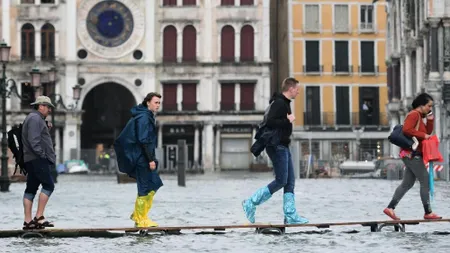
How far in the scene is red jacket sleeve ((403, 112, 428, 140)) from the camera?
16156 millimetres

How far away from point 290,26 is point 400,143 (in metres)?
61.2

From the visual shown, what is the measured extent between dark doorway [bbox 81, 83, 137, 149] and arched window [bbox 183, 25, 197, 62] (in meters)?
4.60

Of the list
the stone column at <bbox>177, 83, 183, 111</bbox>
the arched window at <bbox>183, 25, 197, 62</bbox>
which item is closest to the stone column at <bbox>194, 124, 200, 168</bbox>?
the stone column at <bbox>177, 83, 183, 111</bbox>

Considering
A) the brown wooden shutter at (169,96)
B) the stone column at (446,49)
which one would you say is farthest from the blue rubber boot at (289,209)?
the brown wooden shutter at (169,96)

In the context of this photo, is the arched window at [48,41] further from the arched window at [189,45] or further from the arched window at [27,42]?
the arched window at [189,45]

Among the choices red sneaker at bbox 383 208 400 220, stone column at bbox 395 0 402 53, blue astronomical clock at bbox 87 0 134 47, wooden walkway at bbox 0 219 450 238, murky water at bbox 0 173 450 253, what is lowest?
murky water at bbox 0 173 450 253

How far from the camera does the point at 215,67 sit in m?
76.0

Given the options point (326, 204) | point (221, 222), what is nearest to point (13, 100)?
point (326, 204)

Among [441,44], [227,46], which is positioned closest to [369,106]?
[227,46]

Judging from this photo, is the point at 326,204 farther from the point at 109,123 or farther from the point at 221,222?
the point at 109,123

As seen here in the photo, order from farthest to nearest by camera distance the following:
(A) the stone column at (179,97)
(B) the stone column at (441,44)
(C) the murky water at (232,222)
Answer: (A) the stone column at (179,97), (B) the stone column at (441,44), (C) the murky water at (232,222)

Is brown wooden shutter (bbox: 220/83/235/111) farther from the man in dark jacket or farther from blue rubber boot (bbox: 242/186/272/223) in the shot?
the man in dark jacket

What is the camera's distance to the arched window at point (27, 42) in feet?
246

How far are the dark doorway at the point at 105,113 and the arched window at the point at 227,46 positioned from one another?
21.2 ft
